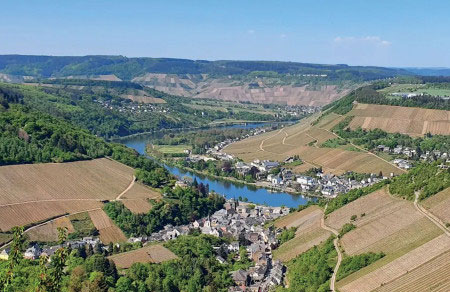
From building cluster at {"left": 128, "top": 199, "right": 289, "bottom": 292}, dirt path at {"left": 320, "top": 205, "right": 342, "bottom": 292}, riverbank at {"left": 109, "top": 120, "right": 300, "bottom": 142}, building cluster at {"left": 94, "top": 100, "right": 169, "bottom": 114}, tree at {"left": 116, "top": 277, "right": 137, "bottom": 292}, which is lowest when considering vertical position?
riverbank at {"left": 109, "top": 120, "right": 300, "bottom": 142}

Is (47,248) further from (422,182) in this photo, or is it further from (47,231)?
(422,182)

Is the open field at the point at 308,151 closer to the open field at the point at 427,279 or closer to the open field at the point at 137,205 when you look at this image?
the open field at the point at 137,205

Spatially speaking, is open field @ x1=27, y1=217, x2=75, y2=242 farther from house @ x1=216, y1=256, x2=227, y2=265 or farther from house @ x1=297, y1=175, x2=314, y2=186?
house @ x1=297, y1=175, x2=314, y2=186

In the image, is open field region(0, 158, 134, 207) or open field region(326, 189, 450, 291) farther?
open field region(0, 158, 134, 207)

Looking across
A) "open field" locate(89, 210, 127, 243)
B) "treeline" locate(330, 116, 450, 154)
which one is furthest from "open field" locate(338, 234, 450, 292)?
"treeline" locate(330, 116, 450, 154)

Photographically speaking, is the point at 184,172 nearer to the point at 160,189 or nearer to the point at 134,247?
the point at 160,189

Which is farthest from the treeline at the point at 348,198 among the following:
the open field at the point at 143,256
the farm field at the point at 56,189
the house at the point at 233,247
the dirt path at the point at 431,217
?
the farm field at the point at 56,189
